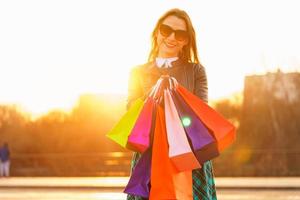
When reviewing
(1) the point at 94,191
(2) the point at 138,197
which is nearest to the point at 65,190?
(1) the point at 94,191

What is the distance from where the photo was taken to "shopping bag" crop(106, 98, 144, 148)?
4.49 meters

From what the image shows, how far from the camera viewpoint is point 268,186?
23.0m

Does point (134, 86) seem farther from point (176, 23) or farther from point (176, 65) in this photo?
point (176, 23)

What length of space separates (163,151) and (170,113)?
251 millimetres

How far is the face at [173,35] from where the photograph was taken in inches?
188

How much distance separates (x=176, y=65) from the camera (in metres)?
4.89

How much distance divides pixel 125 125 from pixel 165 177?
0.39 metres

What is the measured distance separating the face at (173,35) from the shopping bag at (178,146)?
0.47m

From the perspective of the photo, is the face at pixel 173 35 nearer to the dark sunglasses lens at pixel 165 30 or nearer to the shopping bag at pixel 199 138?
the dark sunglasses lens at pixel 165 30

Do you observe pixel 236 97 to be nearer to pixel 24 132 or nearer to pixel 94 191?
pixel 24 132

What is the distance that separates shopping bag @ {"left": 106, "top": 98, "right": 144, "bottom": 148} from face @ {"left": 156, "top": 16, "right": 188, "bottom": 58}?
41cm

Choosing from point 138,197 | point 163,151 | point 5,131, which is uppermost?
point 163,151

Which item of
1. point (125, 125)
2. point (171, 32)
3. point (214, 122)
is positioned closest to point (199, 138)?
point (214, 122)

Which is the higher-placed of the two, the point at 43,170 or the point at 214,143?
the point at 214,143
